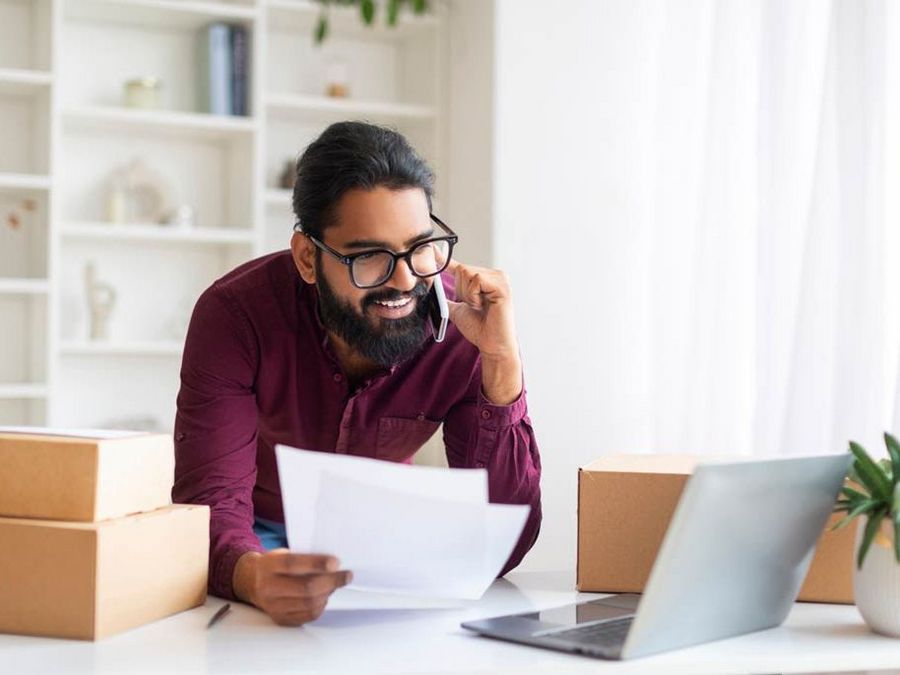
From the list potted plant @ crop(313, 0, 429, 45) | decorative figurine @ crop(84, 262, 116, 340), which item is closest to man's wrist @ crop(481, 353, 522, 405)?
potted plant @ crop(313, 0, 429, 45)

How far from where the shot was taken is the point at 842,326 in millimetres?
2617

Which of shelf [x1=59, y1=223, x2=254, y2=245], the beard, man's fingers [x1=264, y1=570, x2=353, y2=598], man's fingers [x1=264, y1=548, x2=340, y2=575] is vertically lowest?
man's fingers [x1=264, y1=570, x2=353, y2=598]

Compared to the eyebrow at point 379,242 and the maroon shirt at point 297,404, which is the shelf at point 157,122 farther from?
the eyebrow at point 379,242

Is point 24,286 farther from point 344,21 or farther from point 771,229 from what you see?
point 771,229

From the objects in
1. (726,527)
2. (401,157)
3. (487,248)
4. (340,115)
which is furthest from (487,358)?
(340,115)

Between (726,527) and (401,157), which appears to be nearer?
(726,527)

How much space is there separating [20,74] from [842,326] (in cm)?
238

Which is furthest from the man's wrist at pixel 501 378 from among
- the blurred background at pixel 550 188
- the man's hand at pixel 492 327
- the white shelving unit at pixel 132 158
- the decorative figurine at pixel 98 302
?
the decorative figurine at pixel 98 302

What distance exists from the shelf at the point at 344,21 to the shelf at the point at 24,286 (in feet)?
3.63

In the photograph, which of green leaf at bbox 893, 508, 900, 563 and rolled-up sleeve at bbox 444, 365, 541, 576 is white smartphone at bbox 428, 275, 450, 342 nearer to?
rolled-up sleeve at bbox 444, 365, 541, 576

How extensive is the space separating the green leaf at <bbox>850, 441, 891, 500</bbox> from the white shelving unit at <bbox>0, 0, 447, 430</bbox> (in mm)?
2736

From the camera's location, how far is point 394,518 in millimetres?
1273

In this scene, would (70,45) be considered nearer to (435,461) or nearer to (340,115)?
(340,115)

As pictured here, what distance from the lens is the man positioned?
170 centimetres
